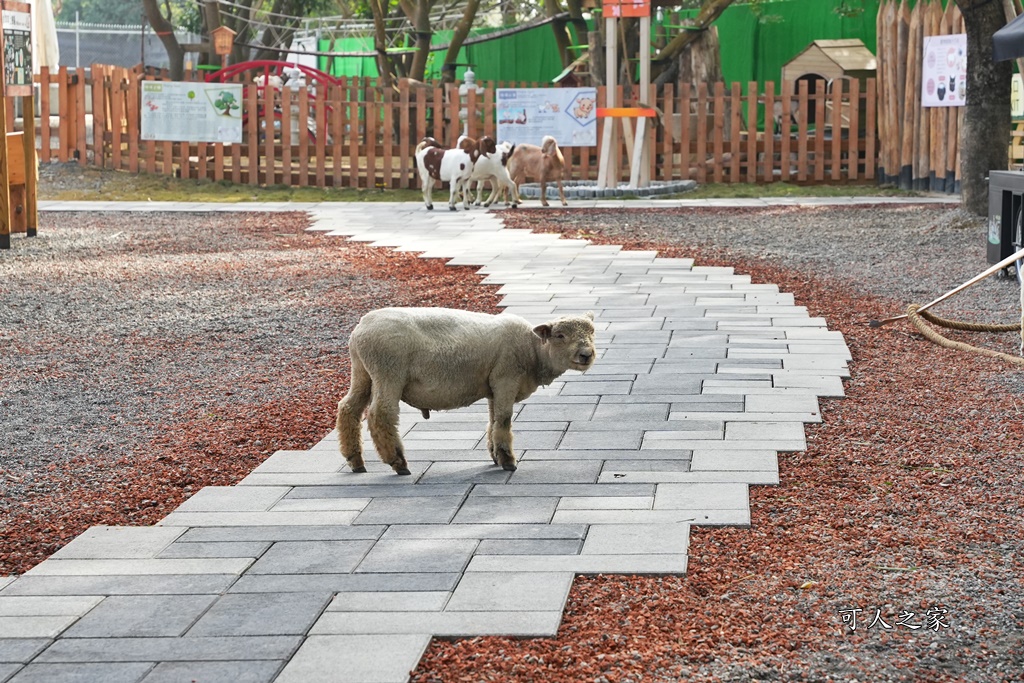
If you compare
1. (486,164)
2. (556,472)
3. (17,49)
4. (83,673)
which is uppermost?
(17,49)

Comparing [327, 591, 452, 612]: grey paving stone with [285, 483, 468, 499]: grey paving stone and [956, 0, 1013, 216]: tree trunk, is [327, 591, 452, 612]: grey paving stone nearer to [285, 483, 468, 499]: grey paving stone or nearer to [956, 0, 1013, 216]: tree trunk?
[285, 483, 468, 499]: grey paving stone

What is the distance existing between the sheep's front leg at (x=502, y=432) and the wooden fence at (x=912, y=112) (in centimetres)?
1500

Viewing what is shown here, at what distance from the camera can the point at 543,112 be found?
21828mm

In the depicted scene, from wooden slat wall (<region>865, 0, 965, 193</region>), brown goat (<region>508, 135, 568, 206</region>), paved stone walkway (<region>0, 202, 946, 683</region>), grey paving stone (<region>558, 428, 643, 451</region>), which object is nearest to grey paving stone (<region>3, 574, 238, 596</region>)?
paved stone walkway (<region>0, 202, 946, 683</region>)

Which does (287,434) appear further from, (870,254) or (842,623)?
(870,254)

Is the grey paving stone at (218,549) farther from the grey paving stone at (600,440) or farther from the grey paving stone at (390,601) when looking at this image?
the grey paving stone at (600,440)

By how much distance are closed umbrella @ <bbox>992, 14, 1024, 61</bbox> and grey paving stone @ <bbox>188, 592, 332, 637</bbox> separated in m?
8.89

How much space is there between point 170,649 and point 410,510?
1.45 metres

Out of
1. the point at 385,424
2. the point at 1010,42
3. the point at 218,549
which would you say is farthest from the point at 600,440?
the point at 1010,42

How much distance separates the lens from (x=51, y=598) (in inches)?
162

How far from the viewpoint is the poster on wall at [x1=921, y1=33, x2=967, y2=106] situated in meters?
18.4

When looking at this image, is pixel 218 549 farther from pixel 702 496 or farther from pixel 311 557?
pixel 702 496

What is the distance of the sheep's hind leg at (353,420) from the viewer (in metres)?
5.54

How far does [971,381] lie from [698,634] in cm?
A: 423
